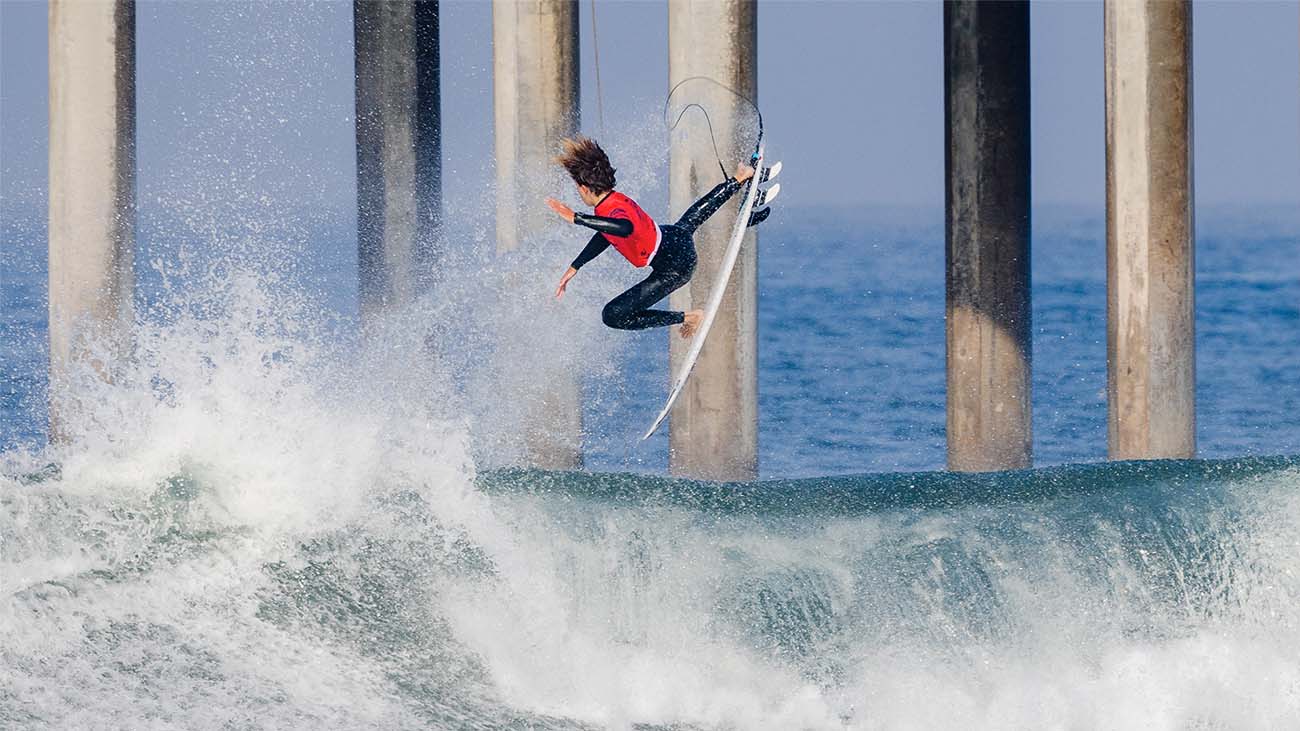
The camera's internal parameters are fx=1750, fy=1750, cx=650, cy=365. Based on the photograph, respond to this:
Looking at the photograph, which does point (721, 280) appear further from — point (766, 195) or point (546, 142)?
point (546, 142)

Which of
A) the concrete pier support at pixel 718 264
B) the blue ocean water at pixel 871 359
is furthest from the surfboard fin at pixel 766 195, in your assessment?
the blue ocean water at pixel 871 359

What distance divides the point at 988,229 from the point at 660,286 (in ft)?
9.08

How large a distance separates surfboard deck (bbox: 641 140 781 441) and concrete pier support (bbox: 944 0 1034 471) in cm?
163

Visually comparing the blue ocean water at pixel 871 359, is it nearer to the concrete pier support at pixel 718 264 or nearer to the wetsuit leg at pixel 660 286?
the concrete pier support at pixel 718 264

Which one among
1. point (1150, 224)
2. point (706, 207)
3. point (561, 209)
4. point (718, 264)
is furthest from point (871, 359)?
point (561, 209)

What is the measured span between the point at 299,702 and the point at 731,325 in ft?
14.7

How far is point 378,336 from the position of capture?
11.7 metres

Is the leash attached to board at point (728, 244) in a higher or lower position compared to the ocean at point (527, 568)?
higher

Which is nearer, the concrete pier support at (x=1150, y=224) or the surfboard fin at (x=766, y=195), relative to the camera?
the surfboard fin at (x=766, y=195)

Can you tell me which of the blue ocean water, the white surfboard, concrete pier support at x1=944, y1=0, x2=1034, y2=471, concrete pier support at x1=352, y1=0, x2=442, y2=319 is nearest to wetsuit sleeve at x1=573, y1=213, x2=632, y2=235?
the white surfboard

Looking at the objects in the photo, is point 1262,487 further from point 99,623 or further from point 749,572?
point 99,623

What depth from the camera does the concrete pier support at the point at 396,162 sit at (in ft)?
39.0

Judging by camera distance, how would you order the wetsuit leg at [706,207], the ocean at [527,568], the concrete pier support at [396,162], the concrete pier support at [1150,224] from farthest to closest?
1. the concrete pier support at [396,162]
2. the concrete pier support at [1150,224]
3. the wetsuit leg at [706,207]
4. the ocean at [527,568]

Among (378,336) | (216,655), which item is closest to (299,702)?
(216,655)
